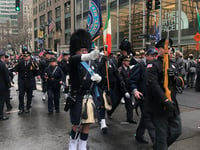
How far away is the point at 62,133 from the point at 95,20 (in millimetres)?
3028

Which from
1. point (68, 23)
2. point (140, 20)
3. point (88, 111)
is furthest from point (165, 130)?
point (68, 23)

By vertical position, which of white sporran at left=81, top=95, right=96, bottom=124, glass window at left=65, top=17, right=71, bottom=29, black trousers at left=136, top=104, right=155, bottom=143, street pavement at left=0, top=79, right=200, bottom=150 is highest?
glass window at left=65, top=17, right=71, bottom=29

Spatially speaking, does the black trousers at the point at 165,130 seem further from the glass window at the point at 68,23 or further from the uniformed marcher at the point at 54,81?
the glass window at the point at 68,23

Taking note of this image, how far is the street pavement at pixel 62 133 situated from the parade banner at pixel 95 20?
93.0 inches

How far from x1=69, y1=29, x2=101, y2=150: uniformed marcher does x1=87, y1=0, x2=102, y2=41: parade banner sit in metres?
2.02

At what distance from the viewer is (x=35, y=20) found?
63219mm

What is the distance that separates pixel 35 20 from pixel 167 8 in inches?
1887

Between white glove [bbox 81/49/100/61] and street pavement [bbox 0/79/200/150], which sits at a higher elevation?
white glove [bbox 81/49/100/61]

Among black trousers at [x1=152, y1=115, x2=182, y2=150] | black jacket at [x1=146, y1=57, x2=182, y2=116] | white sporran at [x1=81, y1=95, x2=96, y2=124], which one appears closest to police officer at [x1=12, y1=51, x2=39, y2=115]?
white sporran at [x1=81, y1=95, x2=96, y2=124]

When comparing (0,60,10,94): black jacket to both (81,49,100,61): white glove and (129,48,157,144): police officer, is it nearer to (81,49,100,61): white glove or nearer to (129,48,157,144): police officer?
(129,48,157,144): police officer

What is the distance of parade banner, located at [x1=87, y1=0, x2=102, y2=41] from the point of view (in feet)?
19.7

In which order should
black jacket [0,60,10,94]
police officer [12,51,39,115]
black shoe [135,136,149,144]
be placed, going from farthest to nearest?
1. police officer [12,51,39,115]
2. black jacket [0,60,10,94]
3. black shoe [135,136,149,144]

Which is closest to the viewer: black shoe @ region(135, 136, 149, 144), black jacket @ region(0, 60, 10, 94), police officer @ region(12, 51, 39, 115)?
black shoe @ region(135, 136, 149, 144)

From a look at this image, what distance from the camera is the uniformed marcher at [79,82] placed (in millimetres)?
3754
